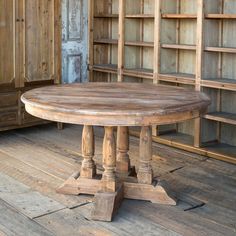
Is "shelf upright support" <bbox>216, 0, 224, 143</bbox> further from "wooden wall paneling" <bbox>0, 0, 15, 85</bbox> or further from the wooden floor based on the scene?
"wooden wall paneling" <bbox>0, 0, 15, 85</bbox>

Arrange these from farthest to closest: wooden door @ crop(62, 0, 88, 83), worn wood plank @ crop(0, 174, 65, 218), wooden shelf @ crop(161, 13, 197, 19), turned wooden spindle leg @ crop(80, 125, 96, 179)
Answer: wooden door @ crop(62, 0, 88, 83) → wooden shelf @ crop(161, 13, 197, 19) → turned wooden spindle leg @ crop(80, 125, 96, 179) → worn wood plank @ crop(0, 174, 65, 218)

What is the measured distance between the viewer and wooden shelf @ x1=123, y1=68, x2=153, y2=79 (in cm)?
500

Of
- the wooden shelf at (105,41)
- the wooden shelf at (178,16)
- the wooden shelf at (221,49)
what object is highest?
the wooden shelf at (178,16)

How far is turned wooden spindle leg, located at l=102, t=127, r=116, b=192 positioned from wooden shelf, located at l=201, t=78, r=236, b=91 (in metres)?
1.58

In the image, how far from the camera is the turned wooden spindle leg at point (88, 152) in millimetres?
3283

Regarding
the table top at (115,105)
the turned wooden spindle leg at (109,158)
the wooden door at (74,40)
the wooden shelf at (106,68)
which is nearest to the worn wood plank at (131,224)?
the turned wooden spindle leg at (109,158)

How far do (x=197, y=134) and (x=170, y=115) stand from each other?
6.19ft

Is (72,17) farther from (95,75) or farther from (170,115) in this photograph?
(170,115)

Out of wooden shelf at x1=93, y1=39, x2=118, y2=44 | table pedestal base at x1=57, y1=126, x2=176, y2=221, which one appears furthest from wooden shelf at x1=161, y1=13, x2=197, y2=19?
table pedestal base at x1=57, y1=126, x2=176, y2=221

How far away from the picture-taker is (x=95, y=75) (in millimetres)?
6020

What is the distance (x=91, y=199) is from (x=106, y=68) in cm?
254

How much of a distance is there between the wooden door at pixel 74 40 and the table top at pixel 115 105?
2641 millimetres

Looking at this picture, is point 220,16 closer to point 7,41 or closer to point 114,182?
point 114,182

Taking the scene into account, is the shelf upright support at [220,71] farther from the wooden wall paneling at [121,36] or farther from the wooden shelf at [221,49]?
the wooden wall paneling at [121,36]
